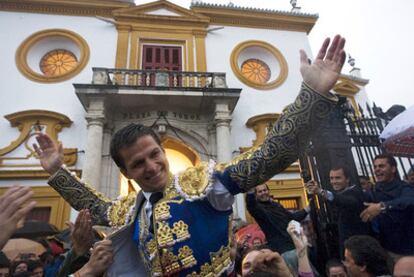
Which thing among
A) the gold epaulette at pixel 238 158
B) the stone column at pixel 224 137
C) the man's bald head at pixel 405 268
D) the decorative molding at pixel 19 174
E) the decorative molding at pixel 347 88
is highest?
the decorative molding at pixel 347 88

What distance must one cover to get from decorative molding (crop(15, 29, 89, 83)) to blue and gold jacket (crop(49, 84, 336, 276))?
38.5ft

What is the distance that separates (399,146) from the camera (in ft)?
14.9

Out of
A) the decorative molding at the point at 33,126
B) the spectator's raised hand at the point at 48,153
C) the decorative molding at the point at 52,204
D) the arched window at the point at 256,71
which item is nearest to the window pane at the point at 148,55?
the arched window at the point at 256,71

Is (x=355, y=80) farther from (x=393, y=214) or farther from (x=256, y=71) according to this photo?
(x=393, y=214)

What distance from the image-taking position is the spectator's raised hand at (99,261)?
1562mm

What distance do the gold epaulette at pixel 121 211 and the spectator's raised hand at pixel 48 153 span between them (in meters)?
0.58

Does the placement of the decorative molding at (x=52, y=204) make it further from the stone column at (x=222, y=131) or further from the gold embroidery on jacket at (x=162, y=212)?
the gold embroidery on jacket at (x=162, y=212)

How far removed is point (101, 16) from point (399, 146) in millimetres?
12704

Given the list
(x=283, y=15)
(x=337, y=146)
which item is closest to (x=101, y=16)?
(x=283, y=15)

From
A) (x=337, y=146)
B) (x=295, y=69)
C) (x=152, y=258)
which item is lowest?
(x=152, y=258)

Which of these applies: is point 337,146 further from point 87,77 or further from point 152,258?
point 87,77

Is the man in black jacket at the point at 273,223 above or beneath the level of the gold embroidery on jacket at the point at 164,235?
above

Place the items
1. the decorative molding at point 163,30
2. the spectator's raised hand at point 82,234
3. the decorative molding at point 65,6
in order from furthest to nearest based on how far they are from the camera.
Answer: the decorative molding at point 163,30 → the decorative molding at point 65,6 → the spectator's raised hand at point 82,234

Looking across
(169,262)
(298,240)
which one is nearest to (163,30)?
(298,240)
